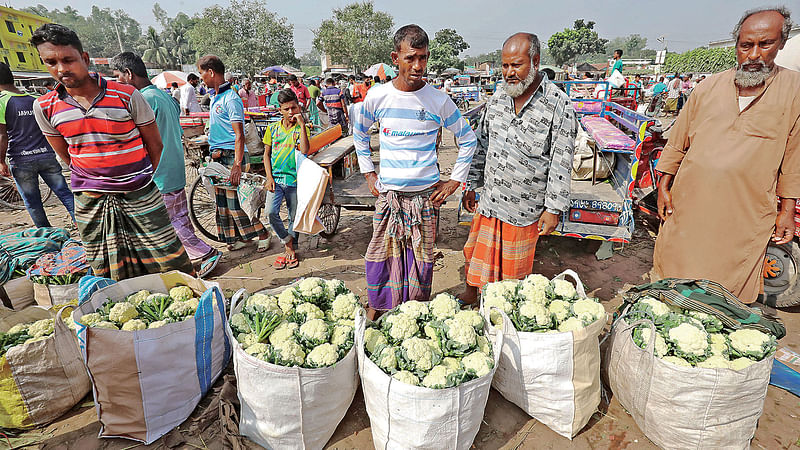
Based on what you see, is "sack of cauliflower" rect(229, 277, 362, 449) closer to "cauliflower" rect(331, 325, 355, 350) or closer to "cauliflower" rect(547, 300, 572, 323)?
"cauliflower" rect(331, 325, 355, 350)

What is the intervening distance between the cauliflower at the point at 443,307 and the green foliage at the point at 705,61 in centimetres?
4269

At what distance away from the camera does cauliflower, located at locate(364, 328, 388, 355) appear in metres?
2.19

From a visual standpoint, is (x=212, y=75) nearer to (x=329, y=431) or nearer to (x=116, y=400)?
(x=116, y=400)

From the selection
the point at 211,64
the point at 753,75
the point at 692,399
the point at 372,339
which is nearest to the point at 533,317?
the point at 692,399

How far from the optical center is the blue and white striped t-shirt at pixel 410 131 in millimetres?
2615

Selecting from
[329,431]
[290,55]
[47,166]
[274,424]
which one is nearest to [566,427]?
[329,431]

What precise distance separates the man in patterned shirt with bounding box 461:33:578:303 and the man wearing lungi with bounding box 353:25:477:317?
246mm

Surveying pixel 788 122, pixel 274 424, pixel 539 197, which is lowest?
pixel 274 424

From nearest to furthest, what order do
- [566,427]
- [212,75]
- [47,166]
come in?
[566,427] < [212,75] < [47,166]

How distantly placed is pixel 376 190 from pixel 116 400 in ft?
6.53

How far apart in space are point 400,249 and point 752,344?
2123 millimetres

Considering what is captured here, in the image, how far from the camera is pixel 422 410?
1.86 meters

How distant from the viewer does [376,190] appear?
2.90m

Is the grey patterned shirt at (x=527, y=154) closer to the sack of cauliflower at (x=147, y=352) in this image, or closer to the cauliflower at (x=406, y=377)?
the cauliflower at (x=406, y=377)
